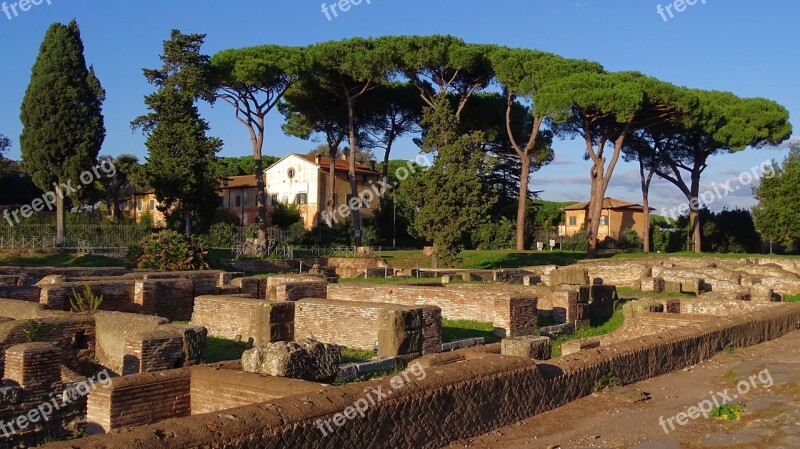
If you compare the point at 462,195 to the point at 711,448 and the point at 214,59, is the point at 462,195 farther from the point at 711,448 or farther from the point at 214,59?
the point at 711,448

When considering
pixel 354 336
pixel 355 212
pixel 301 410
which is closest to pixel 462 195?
pixel 355 212

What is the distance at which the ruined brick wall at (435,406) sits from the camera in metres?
4.07

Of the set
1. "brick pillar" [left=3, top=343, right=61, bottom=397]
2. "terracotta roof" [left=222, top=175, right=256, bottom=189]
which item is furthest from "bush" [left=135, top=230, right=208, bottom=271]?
"terracotta roof" [left=222, top=175, right=256, bottom=189]

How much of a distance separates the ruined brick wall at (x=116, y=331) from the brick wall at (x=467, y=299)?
5.15 metres

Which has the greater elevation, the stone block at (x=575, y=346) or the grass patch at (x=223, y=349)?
the stone block at (x=575, y=346)

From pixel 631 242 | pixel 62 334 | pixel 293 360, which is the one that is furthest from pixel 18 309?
pixel 631 242

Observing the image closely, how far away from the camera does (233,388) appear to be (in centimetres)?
616

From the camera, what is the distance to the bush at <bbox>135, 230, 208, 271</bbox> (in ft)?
67.5

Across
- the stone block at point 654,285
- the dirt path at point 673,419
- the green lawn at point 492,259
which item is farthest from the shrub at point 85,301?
the green lawn at point 492,259

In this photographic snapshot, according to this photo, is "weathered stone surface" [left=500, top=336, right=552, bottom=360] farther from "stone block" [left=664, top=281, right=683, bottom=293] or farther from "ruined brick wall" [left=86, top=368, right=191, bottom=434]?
"stone block" [left=664, top=281, right=683, bottom=293]

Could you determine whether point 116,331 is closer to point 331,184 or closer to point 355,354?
point 355,354

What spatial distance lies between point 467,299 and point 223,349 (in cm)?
492

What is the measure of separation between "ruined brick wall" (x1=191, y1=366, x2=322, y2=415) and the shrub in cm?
634
